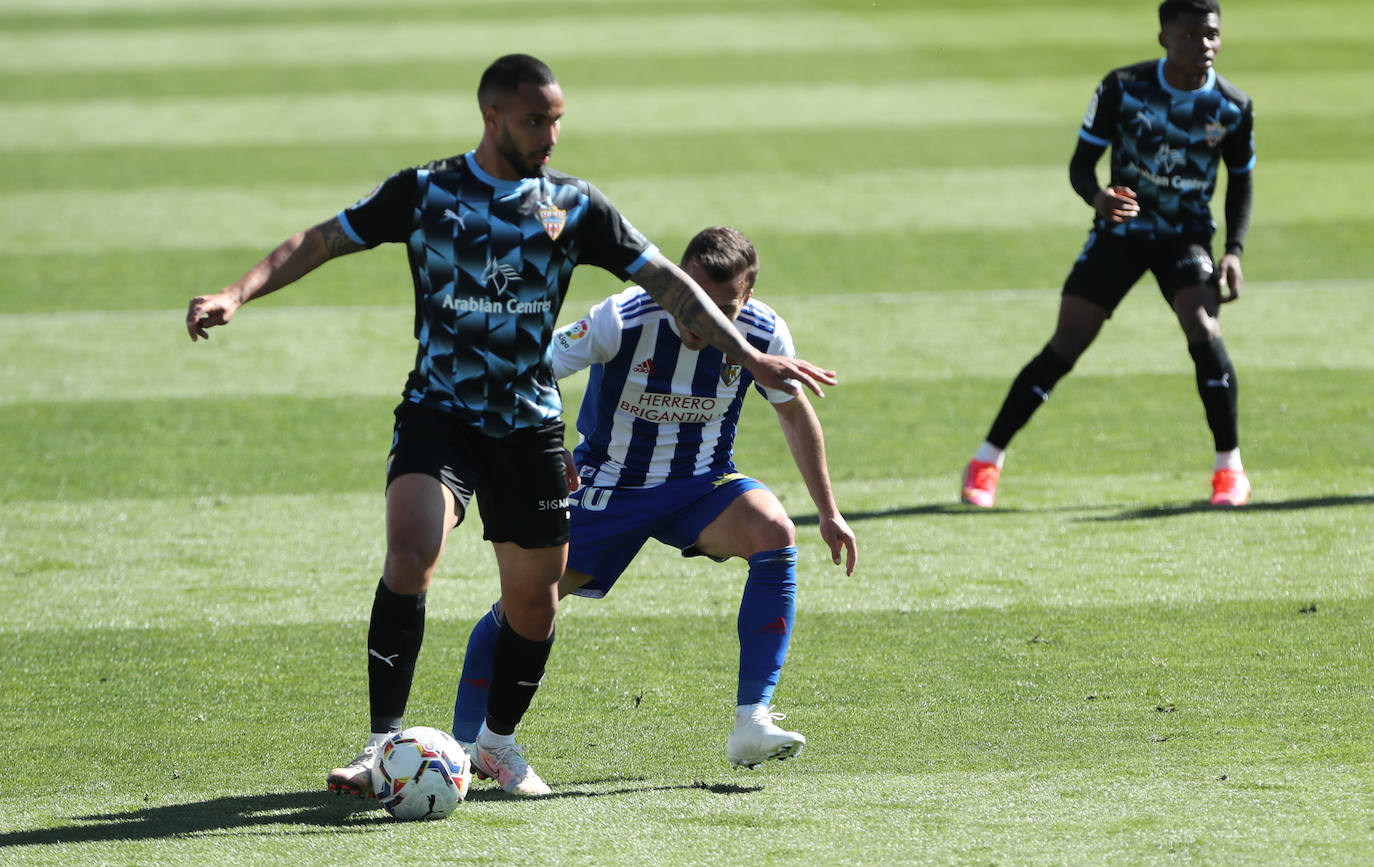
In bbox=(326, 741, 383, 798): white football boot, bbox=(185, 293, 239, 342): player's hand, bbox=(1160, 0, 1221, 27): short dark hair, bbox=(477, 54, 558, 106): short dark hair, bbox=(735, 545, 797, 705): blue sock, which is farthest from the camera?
bbox=(1160, 0, 1221, 27): short dark hair

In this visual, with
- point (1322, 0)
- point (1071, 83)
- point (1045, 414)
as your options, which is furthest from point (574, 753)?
point (1322, 0)

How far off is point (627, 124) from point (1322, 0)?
37.0 ft

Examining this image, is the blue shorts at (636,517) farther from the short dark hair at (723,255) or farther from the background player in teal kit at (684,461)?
the short dark hair at (723,255)

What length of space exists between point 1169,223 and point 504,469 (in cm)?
426

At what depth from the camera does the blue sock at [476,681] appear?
4684 millimetres

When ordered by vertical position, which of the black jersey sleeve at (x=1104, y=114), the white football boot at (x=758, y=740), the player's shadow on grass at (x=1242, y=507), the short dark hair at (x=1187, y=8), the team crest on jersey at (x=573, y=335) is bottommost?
the white football boot at (x=758, y=740)

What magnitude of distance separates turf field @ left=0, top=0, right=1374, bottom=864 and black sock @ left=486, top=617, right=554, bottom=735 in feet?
0.82

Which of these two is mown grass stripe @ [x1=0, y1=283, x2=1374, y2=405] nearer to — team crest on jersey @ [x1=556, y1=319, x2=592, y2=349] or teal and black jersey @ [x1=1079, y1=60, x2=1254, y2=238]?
teal and black jersey @ [x1=1079, y1=60, x2=1254, y2=238]

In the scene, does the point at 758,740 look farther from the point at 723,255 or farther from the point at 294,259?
the point at 294,259

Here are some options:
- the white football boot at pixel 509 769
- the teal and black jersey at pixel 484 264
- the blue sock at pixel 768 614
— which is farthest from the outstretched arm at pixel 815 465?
the white football boot at pixel 509 769

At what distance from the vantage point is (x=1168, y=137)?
7348 mm

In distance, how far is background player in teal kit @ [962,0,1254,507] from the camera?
23.9 feet

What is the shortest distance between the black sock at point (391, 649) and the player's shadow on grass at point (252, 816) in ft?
0.78

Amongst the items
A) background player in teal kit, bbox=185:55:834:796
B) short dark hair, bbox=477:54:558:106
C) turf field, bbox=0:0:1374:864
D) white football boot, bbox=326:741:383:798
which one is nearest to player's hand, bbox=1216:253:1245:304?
turf field, bbox=0:0:1374:864
